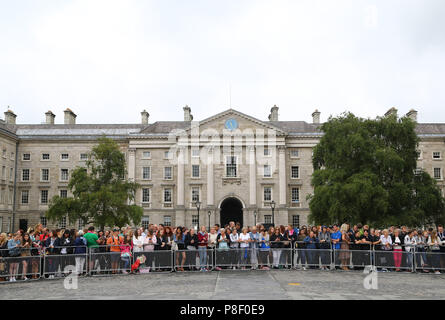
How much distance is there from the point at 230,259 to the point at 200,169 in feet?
136

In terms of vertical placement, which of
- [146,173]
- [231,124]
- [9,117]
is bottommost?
[146,173]

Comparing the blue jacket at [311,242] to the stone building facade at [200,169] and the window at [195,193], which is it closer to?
the stone building facade at [200,169]

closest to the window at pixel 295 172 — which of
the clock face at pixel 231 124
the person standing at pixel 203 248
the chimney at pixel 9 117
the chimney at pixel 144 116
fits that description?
the clock face at pixel 231 124

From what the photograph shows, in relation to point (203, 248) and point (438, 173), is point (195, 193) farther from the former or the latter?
point (203, 248)

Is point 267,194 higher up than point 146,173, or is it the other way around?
point 146,173

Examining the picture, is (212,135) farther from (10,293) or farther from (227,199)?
(10,293)

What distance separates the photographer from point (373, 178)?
34094 mm

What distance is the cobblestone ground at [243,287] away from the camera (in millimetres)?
10802

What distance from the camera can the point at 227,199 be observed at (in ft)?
193

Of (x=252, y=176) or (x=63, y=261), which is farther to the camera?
(x=252, y=176)

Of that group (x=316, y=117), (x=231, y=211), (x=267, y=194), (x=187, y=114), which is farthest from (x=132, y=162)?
(x=316, y=117)

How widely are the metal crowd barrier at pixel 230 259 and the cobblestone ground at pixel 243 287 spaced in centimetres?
63
